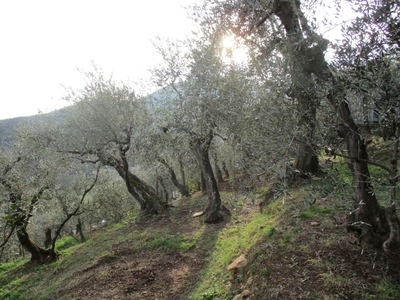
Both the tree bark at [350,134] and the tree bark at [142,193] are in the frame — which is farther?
→ the tree bark at [142,193]

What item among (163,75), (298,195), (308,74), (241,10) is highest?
(163,75)

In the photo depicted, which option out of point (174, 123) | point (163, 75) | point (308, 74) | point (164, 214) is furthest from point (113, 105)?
point (308, 74)

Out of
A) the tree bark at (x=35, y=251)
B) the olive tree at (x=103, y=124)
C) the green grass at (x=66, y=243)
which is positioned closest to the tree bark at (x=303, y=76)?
the olive tree at (x=103, y=124)

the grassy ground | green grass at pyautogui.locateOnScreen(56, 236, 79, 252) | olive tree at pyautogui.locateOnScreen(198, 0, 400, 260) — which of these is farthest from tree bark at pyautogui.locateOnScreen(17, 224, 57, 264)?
olive tree at pyautogui.locateOnScreen(198, 0, 400, 260)

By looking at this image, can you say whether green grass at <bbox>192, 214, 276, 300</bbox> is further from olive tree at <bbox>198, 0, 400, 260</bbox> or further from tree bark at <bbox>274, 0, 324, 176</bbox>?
tree bark at <bbox>274, 0, 324, 176</bbox>

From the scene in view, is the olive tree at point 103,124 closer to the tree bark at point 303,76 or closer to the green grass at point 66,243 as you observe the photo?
the green grass at point 66,243

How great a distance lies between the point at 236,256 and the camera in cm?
812

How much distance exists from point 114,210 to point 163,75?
21216 millimetres

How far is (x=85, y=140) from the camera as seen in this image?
15.2m

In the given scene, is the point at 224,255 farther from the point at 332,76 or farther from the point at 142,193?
the point at 142,193

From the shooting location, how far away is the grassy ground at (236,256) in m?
4.90

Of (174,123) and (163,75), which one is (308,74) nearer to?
(174,123)

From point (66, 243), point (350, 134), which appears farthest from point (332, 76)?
point (66, 243)

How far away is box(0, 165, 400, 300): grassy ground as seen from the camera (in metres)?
4.90
